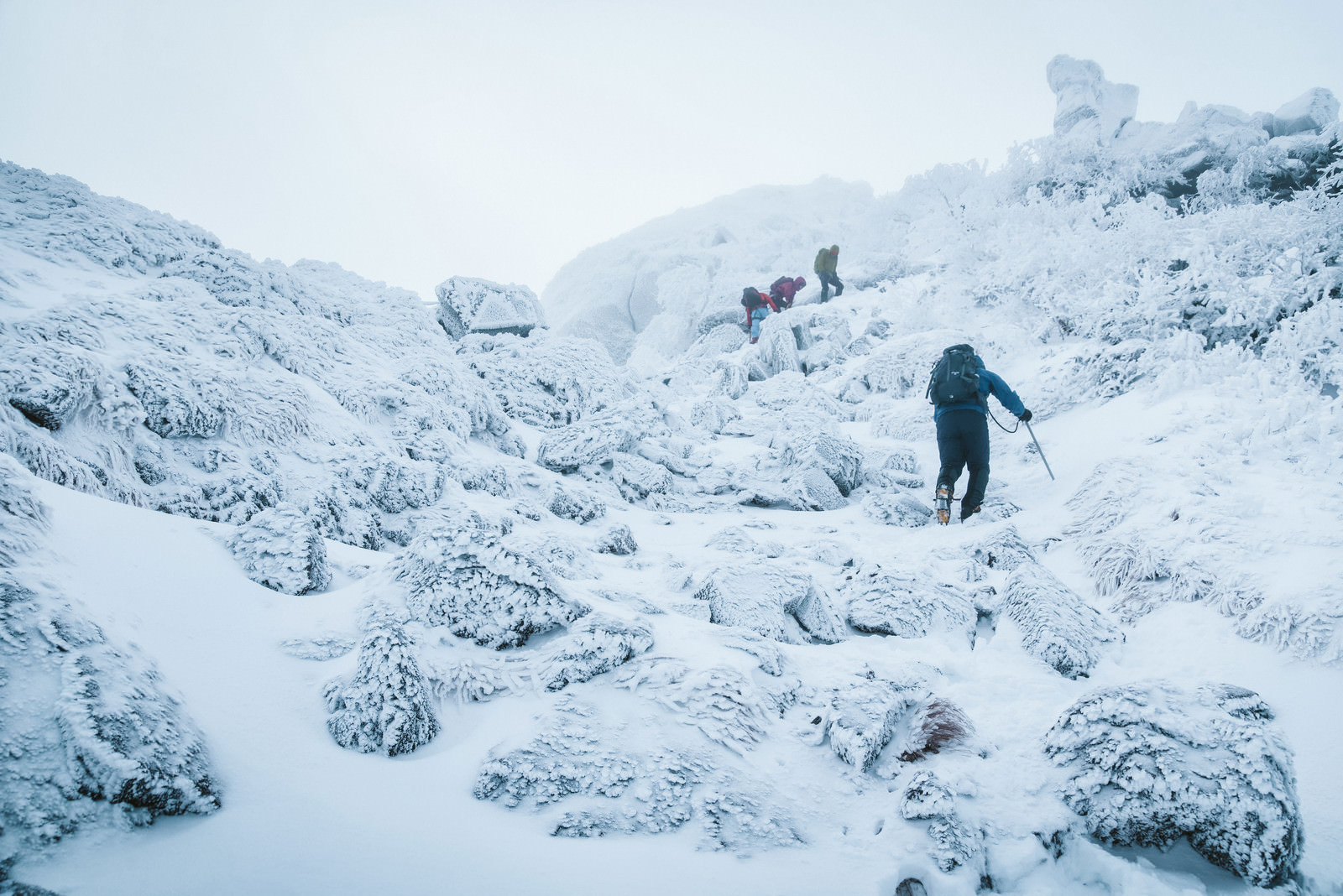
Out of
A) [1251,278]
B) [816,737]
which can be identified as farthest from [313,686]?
[1251,278]

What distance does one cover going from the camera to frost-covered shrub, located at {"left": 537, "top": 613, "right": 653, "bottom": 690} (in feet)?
9.06

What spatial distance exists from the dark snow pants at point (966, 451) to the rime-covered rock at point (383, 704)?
225 inches

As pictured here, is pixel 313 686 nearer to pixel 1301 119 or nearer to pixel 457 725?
pixel 457 725

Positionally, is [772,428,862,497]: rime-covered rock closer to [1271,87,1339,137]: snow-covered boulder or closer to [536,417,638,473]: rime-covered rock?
[536,417,638,473]: rime-covered rock

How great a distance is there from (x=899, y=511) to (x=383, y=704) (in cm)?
556

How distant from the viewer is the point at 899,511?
6559mm

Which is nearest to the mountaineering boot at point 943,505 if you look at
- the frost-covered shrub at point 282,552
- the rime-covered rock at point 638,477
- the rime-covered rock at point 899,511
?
the rime-covered rock at point 899,511

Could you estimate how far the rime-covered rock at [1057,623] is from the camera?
11.1 ft

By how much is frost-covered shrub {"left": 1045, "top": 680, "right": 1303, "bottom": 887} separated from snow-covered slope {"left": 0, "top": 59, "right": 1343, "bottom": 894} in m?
0.01

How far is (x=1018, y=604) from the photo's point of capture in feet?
12.7

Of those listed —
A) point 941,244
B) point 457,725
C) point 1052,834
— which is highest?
point 941,244

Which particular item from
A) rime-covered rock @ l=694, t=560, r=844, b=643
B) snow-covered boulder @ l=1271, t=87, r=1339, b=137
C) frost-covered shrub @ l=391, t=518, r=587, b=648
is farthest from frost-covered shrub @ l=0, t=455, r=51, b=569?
snow-covered boulder @ l=1271, t=87, r=1339, b=137

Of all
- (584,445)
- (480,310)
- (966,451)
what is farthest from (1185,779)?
(480,310)

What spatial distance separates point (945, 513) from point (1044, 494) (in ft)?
3.44
